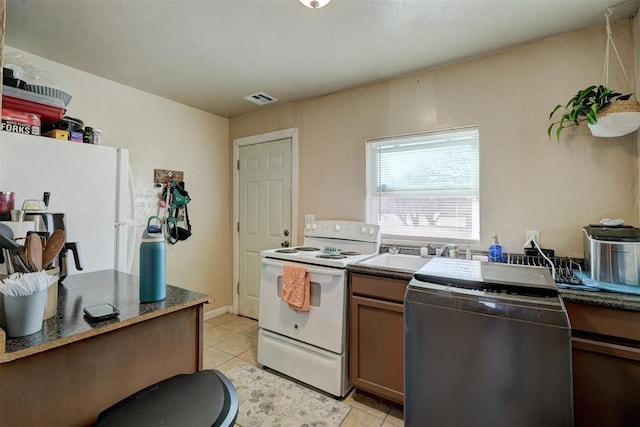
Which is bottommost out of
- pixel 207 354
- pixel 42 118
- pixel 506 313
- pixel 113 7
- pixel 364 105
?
pixel 207 354

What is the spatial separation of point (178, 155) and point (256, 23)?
6.04ft

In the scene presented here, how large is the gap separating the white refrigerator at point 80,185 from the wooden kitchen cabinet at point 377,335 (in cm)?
166

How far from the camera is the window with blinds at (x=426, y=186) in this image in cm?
225

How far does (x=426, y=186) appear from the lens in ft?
7.95

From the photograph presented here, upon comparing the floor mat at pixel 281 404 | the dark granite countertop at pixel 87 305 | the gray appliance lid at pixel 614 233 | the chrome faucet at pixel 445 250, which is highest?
the gray appliance lid at pixel 614 233

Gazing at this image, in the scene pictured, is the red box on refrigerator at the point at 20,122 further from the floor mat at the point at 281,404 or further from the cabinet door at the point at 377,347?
the cabinet door at the point at 377,347

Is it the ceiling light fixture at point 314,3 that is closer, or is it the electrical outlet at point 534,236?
the ceiling light fixture at point 314,3

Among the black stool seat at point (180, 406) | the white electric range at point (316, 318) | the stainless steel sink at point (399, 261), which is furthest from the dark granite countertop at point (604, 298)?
the black stool seat at point (180, 406)

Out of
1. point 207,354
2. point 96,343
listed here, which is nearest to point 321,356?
point 207,354

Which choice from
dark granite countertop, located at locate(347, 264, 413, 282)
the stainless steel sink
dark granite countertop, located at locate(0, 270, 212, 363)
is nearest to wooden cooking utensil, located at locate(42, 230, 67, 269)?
dark granite countertop, located at locate(0, 270, 212, 363)

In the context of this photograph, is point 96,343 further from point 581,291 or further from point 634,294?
point 634,294

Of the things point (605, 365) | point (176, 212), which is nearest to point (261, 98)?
point (176, 212)

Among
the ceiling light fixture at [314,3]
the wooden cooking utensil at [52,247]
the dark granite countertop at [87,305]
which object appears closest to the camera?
the dark granite countertop at [87,305]

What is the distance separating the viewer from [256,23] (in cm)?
183
